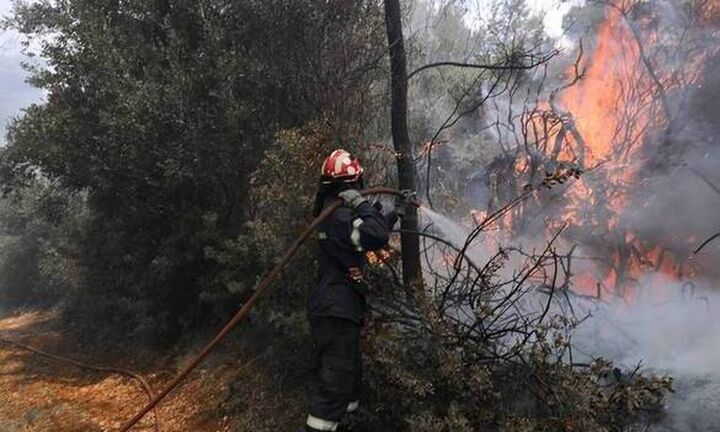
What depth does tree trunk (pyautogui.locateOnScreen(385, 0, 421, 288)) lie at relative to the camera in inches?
234

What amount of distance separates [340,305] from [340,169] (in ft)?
3.67

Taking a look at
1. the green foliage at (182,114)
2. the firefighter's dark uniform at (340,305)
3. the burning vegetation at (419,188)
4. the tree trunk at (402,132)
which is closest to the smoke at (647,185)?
the burning vegetation at (419,188)

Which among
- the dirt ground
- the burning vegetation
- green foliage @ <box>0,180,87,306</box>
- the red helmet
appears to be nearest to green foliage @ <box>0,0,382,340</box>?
the burning vegetation

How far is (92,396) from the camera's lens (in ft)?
24.6

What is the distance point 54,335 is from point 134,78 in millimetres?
6749

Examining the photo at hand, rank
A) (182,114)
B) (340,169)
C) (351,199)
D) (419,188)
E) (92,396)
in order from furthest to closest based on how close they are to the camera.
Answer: (419,188)
(182,114)
(92,396)
(340,169)
(351,199)

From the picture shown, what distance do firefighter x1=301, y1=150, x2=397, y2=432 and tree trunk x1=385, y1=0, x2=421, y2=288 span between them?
1.29m

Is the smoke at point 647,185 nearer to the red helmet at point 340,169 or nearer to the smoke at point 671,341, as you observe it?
the smoke at point 671,341

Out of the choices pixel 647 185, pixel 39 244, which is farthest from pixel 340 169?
pixel 39 244

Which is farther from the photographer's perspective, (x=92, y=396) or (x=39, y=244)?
(x=39, y=244)

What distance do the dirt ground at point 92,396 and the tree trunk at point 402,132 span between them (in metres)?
2.66

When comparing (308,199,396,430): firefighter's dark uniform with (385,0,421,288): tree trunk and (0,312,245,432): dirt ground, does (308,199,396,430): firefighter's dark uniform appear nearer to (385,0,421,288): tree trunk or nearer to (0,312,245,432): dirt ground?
(385,0,421,288): tree trunk

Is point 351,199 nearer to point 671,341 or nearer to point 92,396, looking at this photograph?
point 671,341

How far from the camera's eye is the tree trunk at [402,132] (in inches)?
234
